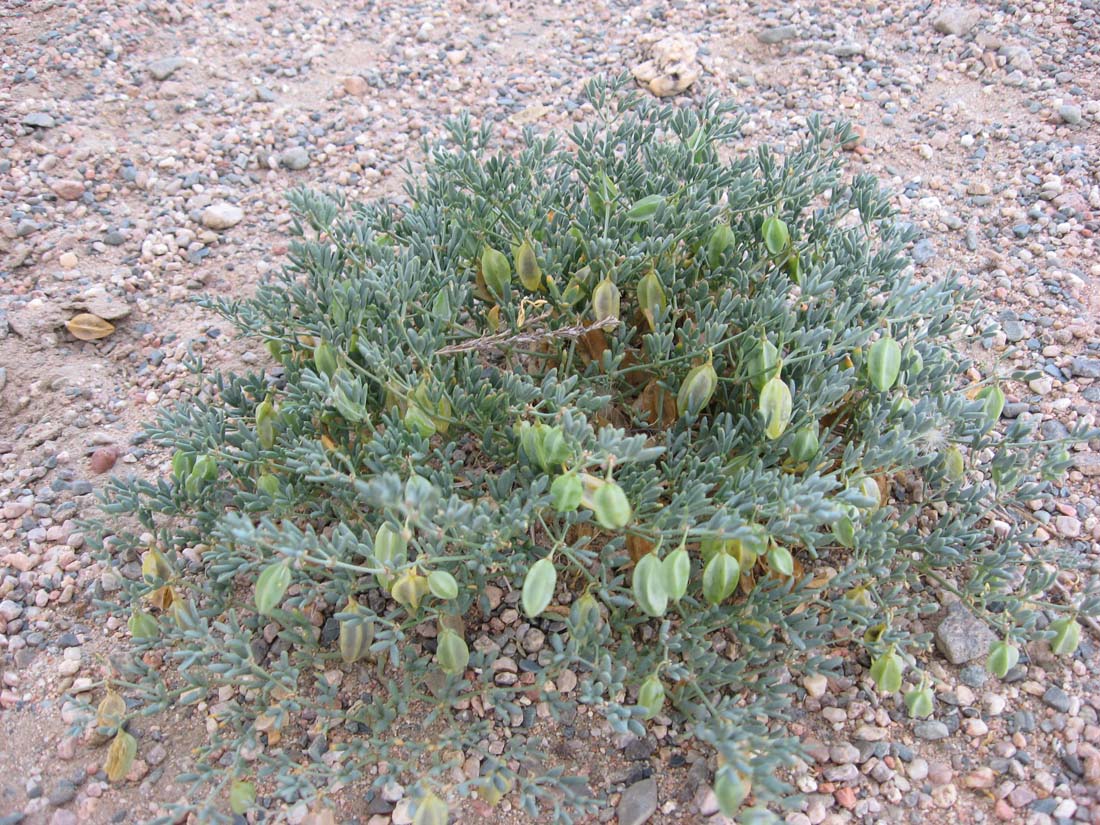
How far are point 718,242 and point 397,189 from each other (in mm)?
2028

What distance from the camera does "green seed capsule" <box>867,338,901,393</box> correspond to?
216 centimetres

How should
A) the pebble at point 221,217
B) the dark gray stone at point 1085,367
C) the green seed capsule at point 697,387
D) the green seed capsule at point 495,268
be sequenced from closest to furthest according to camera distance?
1. the green seed capsule at point 697,387
2. the green seed capsule at point 495,268
3. the dark gray stone at point 1085,367
4. the pebble at point 221,217

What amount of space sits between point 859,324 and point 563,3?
11.0ft

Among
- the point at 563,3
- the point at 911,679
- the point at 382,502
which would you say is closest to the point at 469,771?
the point at 382,502

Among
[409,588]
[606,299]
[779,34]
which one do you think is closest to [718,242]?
[606,299]

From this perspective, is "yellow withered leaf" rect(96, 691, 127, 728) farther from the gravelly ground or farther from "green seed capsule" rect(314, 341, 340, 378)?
"green seed capsule" rect(314, 341, 340, 378)

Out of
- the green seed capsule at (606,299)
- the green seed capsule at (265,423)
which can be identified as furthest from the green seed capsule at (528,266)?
the green seed capsule at (265,423)

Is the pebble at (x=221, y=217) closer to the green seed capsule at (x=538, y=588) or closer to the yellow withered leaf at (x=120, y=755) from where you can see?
the yellow withered leaf at (x=120, y=755)

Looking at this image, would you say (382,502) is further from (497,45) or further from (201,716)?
(497,45)

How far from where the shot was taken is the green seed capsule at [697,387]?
224 centimetres

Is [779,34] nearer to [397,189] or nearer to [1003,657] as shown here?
[397,189]

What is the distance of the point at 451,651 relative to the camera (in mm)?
2119

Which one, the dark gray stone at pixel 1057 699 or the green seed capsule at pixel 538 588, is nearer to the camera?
the green seed capsule at pixel 538 588

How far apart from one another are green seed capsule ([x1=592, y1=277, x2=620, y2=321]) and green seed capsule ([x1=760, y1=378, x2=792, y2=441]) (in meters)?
0.46
